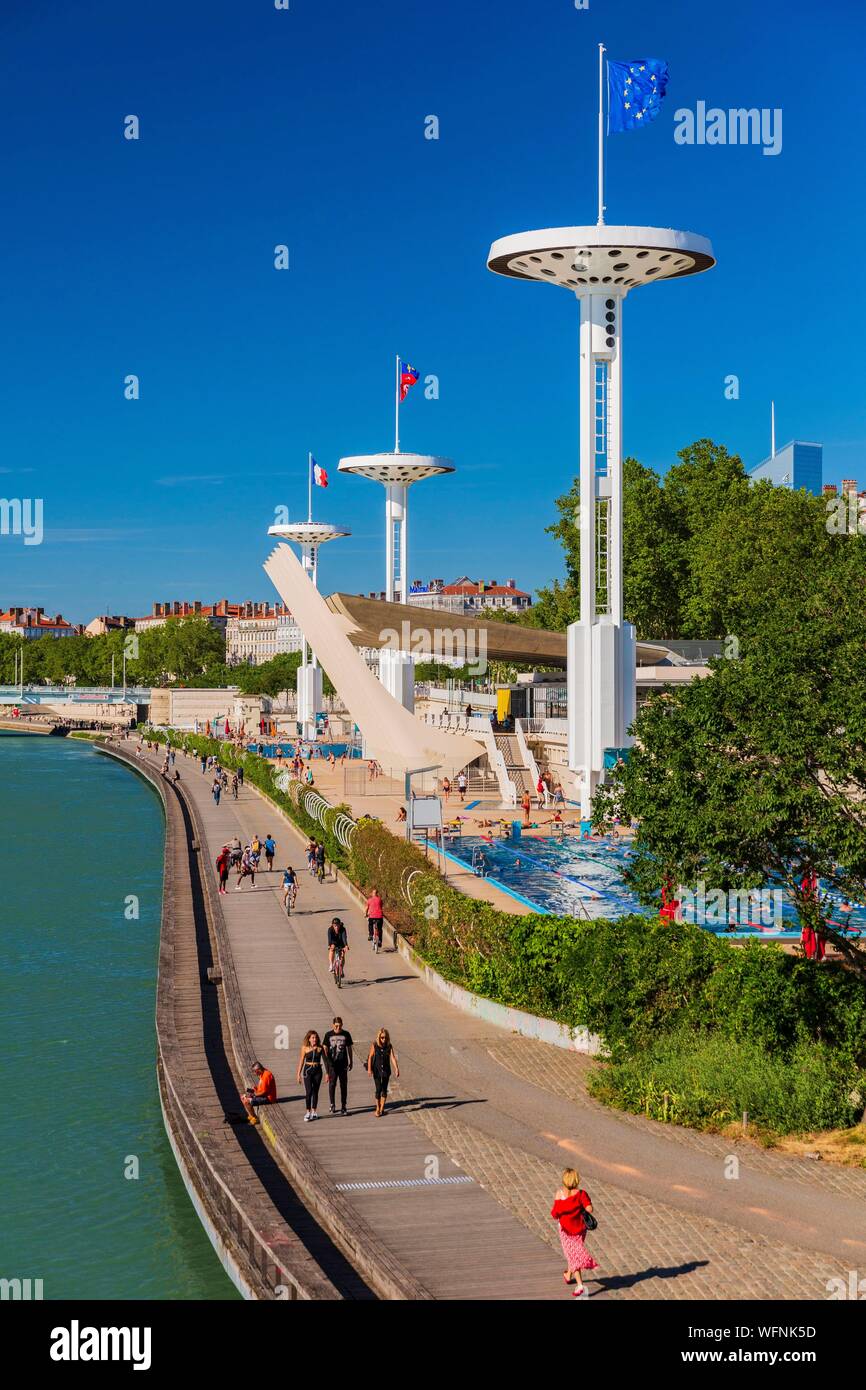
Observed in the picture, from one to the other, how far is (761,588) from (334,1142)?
42.8 m

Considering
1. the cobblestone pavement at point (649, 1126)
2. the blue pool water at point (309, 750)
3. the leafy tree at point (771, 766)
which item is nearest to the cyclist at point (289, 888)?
the cobblestone pavement at point (649, 1126)

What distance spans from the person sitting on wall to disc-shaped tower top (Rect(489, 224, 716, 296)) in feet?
88.5


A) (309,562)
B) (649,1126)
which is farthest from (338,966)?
(309,562)

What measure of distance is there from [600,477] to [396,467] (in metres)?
34.0

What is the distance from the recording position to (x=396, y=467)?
2876 inches

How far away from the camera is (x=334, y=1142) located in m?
14.7

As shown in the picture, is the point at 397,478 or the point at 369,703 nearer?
the point at 369,703

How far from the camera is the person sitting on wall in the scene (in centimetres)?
1581

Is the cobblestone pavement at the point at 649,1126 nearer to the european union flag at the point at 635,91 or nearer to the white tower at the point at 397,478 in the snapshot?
the european union flag at the point at 635,91

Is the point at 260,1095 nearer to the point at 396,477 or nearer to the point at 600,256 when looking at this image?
the point at 600,256

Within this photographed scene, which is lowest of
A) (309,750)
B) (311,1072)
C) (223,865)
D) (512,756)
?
(311,1072)
